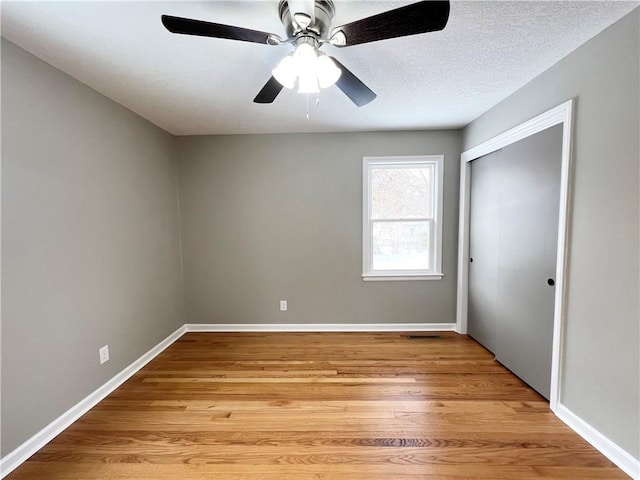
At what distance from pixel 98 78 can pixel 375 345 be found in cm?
334

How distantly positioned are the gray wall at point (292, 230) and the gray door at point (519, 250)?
1.47 ft

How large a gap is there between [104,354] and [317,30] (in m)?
2.70

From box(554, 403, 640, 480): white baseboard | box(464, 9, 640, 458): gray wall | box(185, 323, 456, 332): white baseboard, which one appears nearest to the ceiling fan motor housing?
box(464, 9, 640, 458): gray wall

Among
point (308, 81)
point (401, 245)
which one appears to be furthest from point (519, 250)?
point (308, 81)

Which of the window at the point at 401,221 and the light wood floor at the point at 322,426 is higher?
the window at the point at 401,221

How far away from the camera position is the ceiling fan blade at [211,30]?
1.05m

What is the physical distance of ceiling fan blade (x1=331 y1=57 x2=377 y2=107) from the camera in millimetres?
1425

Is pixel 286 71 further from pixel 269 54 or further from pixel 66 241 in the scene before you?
pixel 66 241

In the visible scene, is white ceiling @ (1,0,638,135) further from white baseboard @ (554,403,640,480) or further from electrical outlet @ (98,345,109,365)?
white baseboard @ (554,403,640,480)

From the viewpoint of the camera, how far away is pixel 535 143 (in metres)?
1.98

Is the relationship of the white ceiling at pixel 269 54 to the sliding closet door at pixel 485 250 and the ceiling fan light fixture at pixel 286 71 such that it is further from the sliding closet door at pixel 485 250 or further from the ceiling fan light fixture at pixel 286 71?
the sliding closet door at pixel 485 250

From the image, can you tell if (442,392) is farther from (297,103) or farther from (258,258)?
(297,103)

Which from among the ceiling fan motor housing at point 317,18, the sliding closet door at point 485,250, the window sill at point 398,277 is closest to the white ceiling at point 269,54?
the ceiling fan motor housing at point 317,18

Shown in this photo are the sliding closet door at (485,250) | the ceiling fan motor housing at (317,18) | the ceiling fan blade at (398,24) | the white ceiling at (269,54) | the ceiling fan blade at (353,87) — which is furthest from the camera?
the sliding closet door at (485,250)
